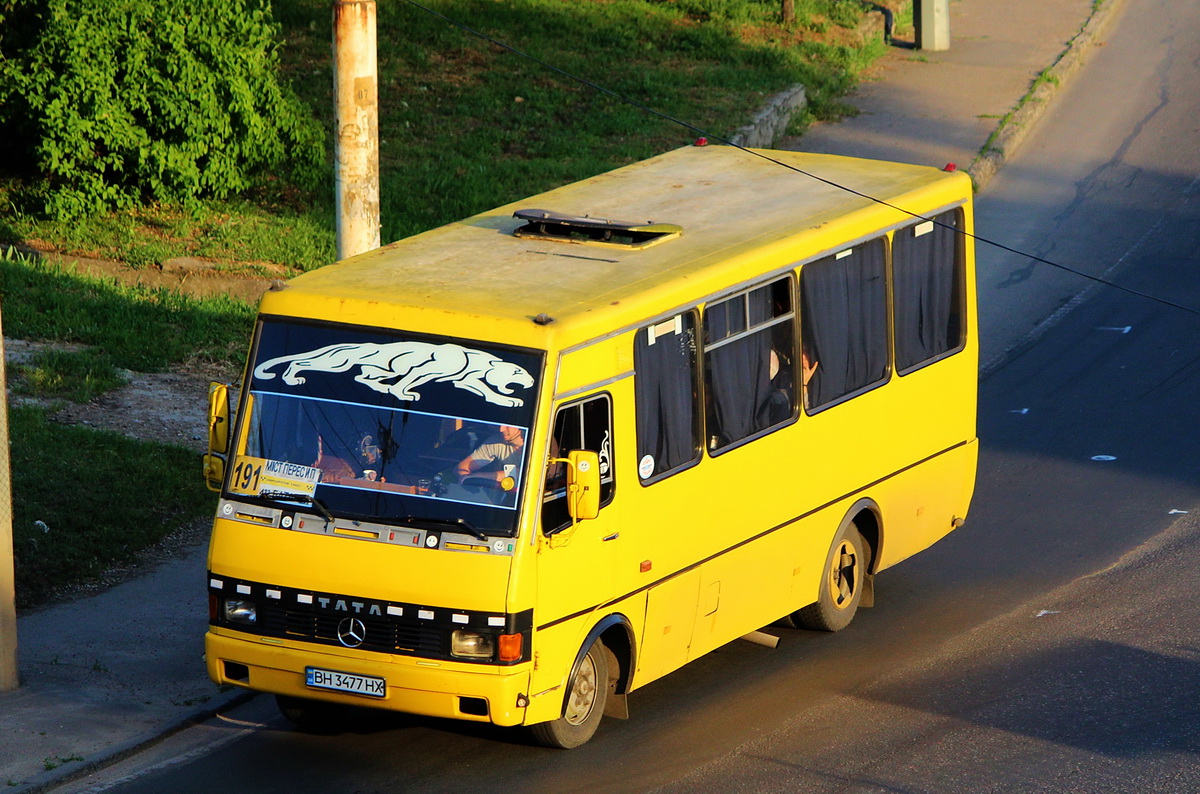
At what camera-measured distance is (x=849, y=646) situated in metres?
11.1

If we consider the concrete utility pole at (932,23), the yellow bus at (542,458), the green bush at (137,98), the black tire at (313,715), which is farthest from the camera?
the concrete utility pole at (932,23)

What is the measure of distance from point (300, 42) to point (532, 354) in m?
18.1

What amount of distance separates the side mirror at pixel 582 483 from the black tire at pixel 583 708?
866 millimetres

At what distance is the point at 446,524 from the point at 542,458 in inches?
22.8

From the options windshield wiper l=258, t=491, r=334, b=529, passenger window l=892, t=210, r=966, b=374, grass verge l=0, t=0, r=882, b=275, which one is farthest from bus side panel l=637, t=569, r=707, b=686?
grass verge l=0, t=0, r=882, b=275

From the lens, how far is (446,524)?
28.0 feet

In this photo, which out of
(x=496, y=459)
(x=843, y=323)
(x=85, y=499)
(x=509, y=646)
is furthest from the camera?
(x=85, y=499)

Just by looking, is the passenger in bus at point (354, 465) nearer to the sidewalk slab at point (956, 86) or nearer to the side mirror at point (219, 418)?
the side mirror at point (219, 418)

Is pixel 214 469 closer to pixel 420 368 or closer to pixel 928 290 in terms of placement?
pixel 420 368

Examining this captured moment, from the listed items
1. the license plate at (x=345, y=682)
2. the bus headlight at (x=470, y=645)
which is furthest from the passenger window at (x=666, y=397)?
the license plate at (x=345, y=682)

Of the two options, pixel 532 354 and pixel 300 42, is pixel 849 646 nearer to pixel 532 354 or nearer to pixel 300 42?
pixel 532 354

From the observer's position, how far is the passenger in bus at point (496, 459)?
338 inches

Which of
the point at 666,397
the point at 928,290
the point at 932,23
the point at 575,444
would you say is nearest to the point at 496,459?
the point at 575,444

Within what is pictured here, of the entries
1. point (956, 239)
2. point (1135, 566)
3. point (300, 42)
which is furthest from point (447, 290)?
point (300, 42)
